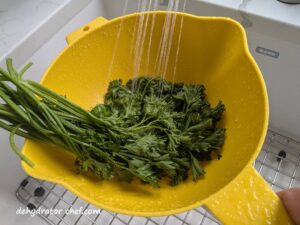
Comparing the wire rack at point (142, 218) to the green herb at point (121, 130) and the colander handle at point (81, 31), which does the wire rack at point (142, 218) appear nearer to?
the green herb at point (121, 130)

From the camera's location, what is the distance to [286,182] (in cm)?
91

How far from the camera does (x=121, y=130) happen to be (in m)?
0.62

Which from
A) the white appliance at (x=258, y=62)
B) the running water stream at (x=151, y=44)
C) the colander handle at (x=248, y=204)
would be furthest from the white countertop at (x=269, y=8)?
the colander handle at (x=248, y=204)

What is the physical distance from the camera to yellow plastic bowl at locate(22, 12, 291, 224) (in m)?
0.57

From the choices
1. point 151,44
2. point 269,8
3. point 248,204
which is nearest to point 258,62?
point 269,8

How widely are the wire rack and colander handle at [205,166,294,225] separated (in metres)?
0.27

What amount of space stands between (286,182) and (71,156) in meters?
0.62

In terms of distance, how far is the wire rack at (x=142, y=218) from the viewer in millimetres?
869

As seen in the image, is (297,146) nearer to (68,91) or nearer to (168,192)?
(168,192)

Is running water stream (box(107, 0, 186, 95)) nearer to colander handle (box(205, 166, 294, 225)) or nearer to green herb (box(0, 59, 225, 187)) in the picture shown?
green herb (box(0, 59, 225, 187))

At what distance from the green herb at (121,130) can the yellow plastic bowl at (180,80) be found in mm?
30

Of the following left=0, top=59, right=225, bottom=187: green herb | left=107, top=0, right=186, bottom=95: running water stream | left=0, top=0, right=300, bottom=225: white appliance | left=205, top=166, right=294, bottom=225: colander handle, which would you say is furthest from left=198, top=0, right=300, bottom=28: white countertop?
left=205, top=166, right=294, bottom=225: colander handle

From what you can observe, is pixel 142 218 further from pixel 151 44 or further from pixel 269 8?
pixel 269 8

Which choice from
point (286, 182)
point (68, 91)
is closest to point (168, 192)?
point (68, 91)
